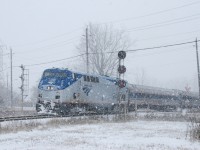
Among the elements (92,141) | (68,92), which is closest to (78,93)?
(68,92)

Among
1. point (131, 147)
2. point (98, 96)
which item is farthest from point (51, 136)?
point (98, 96)

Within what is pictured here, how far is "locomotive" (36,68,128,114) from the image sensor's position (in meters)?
26.0

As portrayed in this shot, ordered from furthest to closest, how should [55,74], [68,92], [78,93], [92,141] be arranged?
[78,93] → [55,74] → [68,92] → [92,141]

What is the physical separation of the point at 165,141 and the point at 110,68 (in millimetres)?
48955

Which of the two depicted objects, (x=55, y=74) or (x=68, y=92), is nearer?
(x=68, y=92)

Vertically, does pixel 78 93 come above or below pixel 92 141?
above

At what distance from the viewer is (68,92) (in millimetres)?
26547

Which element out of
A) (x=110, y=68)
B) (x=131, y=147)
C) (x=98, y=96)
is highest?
(x=110, y=68)

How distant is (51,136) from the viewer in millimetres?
14922

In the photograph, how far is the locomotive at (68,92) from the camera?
85.5 ft

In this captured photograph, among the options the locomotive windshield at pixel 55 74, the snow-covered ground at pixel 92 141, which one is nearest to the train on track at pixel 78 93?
the locomotive windshield at pixel 55 74

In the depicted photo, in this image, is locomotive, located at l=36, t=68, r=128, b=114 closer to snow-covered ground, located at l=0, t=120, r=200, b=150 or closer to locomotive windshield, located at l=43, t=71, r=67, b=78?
locomotive windshield, located at l=43, t=71, r=67, b=78

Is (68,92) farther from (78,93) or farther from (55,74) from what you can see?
(55,74)

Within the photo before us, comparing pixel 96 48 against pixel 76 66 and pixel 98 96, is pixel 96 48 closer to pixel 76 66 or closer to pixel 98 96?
pixel 76 66
